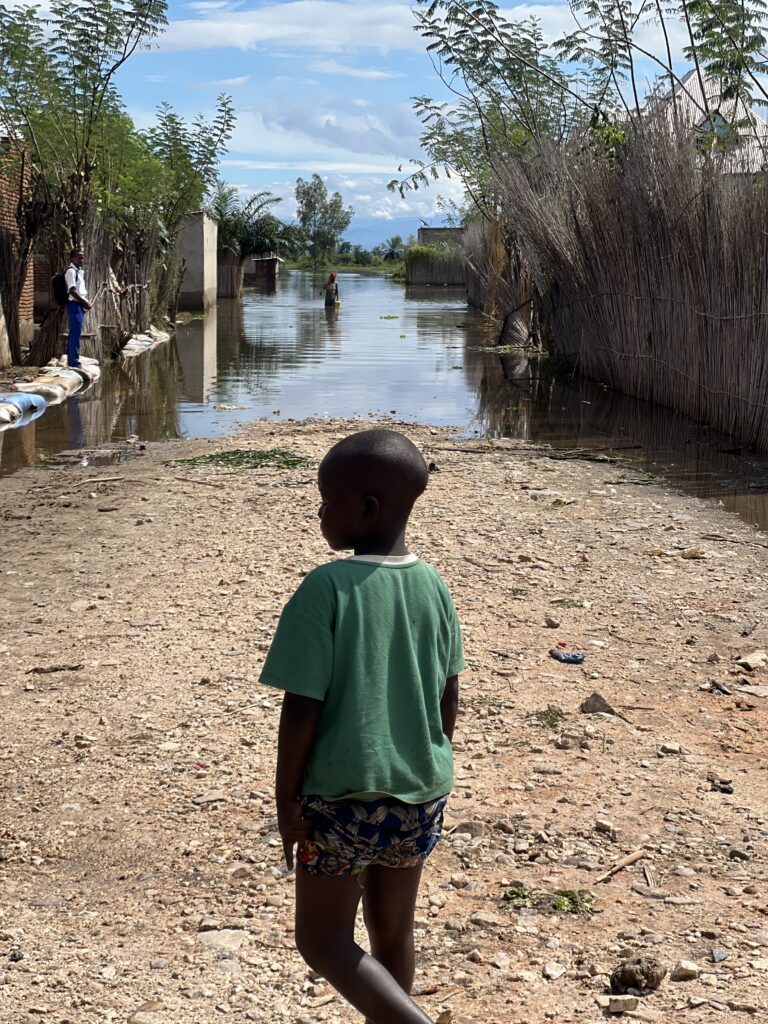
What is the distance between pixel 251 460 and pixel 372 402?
4893 millimetres

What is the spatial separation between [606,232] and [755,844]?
40.1 feet

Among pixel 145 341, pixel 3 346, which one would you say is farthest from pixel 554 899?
pixel 145 341

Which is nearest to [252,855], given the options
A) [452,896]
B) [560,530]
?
[452,896]

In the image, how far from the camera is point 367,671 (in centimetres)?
220

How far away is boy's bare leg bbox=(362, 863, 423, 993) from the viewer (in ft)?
7.74

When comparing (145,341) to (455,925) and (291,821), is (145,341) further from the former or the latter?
(291,821)

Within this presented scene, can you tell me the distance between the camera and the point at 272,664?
2.17m

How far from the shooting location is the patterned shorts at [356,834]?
2234mm

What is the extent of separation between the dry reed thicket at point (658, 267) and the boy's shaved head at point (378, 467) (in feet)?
29.5

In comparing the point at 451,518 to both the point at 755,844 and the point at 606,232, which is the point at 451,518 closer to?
the point at 755,844

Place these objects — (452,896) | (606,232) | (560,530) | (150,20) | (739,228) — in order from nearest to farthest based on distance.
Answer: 1. (452,896)
2. (560,530)
3. (739,228)
4. (606,232)
5. (150,20)

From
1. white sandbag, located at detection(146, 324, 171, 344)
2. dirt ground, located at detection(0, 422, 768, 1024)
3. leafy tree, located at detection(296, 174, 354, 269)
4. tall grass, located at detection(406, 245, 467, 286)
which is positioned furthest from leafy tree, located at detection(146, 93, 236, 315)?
leafy tree, located at detection(296, 174, 354, 269)

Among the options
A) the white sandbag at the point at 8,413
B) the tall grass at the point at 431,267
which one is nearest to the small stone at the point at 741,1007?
the white sandbag at the point at 8,413

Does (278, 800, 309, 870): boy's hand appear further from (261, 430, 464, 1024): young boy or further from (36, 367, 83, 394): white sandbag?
(36, 367, 83, 394): white sandbag
